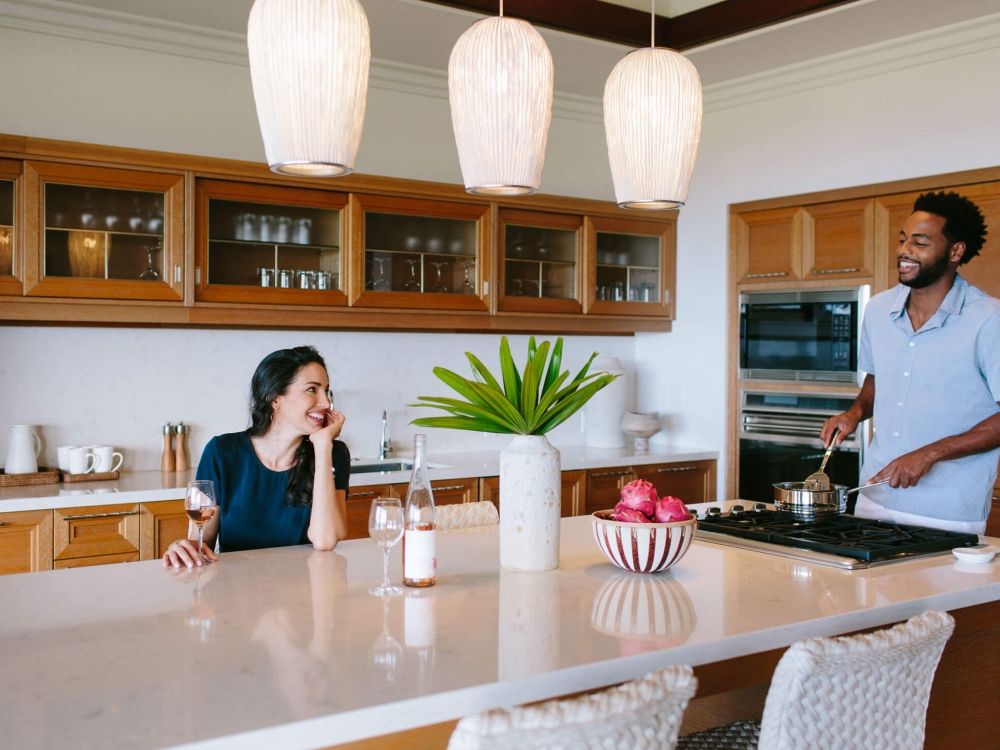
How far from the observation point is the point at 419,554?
6.15 ft

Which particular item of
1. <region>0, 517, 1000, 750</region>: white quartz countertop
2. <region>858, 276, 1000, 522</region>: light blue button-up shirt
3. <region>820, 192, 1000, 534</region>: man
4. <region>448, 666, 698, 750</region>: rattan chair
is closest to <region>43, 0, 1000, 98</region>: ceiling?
<region>820, 192, 1000, 534</region>: man

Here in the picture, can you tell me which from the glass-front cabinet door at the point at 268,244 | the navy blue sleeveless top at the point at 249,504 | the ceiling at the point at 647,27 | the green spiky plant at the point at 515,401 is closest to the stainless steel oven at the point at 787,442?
the ceiling at the point at 647,27

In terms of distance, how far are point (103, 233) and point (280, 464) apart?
5.15ft

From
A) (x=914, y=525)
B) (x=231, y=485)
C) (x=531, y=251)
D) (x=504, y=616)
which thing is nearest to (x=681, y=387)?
(x=531, y=251)

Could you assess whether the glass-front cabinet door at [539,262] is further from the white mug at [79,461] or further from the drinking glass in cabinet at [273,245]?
the white mug at [79,461]

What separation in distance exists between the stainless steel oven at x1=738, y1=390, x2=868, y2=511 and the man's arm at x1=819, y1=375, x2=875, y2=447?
1060 mm

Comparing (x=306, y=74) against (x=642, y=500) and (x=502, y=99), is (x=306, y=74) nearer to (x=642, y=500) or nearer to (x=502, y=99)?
(x=502, y=99)

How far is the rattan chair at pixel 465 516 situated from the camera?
2.62 meters

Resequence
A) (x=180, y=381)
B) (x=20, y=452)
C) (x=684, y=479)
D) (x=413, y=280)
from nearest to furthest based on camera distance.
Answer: (x=20, y=452) < (x=180, y=381) < (x=413, y=280) < (x=684, y=479)

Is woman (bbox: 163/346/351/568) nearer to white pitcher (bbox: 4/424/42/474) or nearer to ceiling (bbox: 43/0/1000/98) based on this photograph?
white pitcher (bbox: 4/424/42/474)

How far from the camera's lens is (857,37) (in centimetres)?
409

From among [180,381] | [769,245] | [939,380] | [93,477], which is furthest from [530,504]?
[769,245]

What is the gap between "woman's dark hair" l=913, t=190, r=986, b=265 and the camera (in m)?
2.96

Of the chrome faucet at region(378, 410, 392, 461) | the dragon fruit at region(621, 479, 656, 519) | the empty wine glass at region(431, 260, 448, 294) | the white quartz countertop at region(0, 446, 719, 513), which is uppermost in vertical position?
the empty wine glass at region(431, 260, 448, 294)
